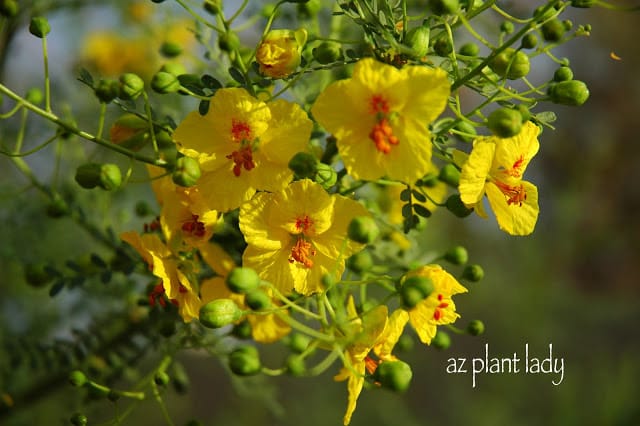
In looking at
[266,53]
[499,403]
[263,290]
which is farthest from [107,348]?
[499,403]

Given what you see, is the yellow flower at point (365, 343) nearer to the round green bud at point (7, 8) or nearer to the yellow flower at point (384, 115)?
the yellow flower at point (384, 115)

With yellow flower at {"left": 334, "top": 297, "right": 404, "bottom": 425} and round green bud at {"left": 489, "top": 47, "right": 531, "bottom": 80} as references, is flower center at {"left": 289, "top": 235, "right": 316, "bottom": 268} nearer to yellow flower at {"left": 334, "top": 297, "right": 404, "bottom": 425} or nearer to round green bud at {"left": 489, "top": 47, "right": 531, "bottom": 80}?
yellow flower at {"left": 334, "top": 297, "right": 404, "bottom": 425}

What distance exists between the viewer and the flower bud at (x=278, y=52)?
0.56 metres

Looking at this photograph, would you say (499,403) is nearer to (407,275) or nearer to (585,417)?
(585,417)

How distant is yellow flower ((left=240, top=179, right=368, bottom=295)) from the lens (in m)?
0.56

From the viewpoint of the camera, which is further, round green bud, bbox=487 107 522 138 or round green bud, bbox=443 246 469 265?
round green bud, bbox=443 246 469 265

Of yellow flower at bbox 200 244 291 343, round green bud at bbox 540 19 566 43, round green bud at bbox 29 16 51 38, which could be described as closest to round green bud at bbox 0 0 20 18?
round green bud at bbox 29 16 51 38

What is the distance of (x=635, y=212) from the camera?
13.8 feet

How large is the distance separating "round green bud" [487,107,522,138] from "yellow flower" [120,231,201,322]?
0.31 meters

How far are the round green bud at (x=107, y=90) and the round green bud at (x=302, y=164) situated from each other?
168 mm

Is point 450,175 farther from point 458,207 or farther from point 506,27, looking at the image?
point 506,27

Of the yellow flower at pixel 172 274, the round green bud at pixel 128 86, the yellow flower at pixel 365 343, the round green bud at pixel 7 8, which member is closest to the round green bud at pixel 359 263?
the yellow flower at pixel 365 343

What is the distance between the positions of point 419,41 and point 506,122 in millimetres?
109

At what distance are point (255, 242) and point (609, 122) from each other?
4.33 meters
